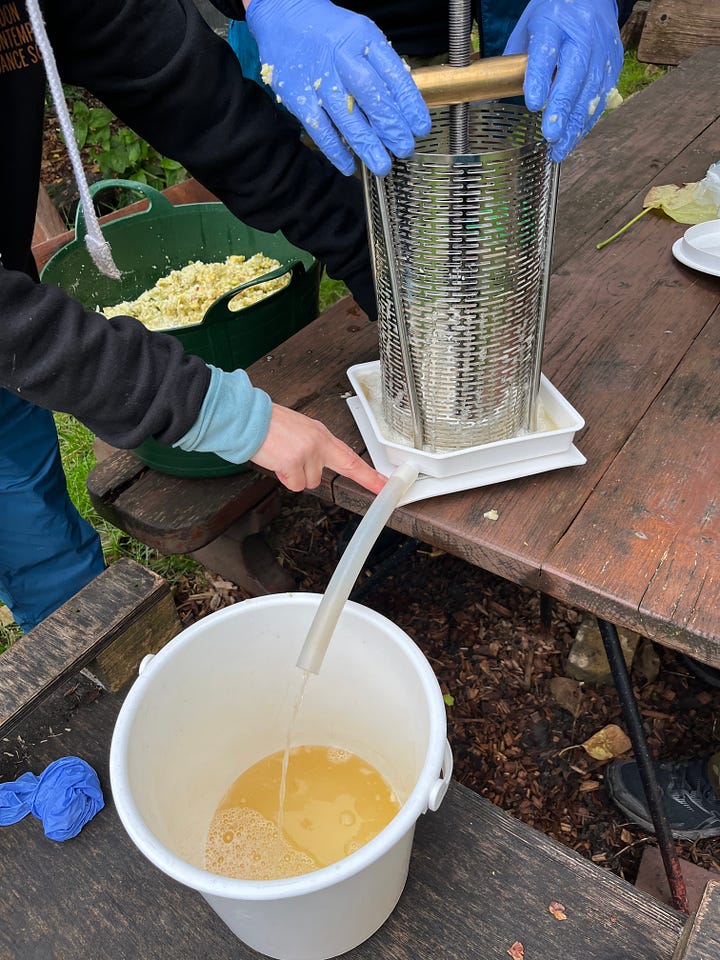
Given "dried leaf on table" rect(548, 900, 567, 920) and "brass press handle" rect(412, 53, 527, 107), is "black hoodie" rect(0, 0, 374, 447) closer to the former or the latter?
"brass press handle" rect(412, 53, 527, 107)

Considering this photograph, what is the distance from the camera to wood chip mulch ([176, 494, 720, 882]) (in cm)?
166

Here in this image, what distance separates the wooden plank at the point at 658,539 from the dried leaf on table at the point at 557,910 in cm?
39

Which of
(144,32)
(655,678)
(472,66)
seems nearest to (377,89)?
(472,66)

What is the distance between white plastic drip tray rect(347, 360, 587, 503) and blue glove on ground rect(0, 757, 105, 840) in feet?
2.15

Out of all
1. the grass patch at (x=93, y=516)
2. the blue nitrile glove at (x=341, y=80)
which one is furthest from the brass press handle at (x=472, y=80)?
the grass patch at (x=93, y=516)

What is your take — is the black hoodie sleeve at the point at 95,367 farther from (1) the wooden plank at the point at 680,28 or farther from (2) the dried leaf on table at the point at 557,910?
(1) the wooden plank at the point at 680,28

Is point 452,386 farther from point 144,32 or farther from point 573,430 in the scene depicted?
point 144,32

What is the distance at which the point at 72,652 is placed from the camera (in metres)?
1.19

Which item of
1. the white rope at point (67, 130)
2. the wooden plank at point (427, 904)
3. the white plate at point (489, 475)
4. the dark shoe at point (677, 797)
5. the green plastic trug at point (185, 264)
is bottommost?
the dark shoe at point (677, 797)

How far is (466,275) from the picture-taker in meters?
0.92

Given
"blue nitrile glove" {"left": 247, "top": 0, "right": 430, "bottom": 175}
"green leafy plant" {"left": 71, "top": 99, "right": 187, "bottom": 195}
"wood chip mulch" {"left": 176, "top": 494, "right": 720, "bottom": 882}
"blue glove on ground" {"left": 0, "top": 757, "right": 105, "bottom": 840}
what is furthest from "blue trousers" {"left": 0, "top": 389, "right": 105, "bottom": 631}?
"green leafy plant" {"left": 71, "top": 99, "right": 187, "bottom": 195}

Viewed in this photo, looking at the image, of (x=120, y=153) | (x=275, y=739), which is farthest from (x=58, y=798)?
(x=120, y=153)

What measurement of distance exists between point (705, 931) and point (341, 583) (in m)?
0.53

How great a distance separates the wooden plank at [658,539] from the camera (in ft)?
2.99
